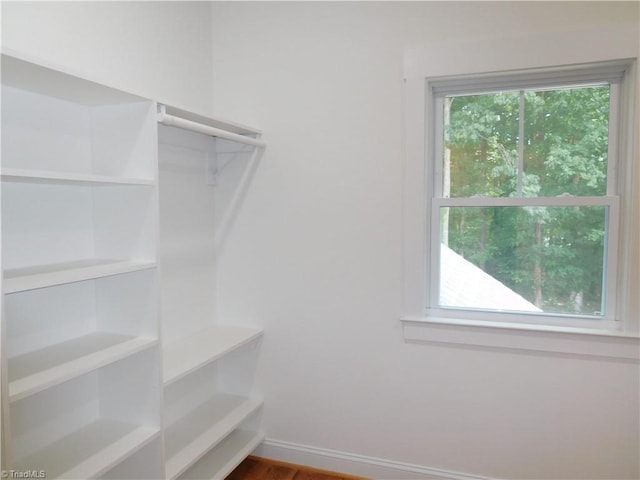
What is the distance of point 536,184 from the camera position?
197cm

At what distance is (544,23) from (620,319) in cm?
126

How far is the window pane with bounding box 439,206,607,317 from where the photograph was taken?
1.93 meters

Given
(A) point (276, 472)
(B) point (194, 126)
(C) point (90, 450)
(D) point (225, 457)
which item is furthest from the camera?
(A) point (276, 472)

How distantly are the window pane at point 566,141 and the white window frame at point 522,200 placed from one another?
0.22 ft

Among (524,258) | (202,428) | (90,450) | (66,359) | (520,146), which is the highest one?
(520,146)

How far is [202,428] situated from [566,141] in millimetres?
2077

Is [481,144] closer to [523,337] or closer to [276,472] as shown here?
[523,337]

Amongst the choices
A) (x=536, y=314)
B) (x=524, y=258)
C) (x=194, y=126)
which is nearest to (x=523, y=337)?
(x=536, y=314)

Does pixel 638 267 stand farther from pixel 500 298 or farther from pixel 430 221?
pixel 430 221

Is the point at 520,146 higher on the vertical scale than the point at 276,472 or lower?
higher

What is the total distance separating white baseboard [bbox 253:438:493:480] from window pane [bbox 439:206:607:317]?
2.61 feet

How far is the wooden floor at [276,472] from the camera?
224 centimetres

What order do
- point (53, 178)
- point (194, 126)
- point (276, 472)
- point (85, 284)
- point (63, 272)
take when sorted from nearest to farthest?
1. point (53, 178)
2. point (63, 272)
3. point (85, 284)
4. point (194, 126)
5. point (276, 472)

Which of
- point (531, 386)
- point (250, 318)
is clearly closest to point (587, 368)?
point (531, 386)
